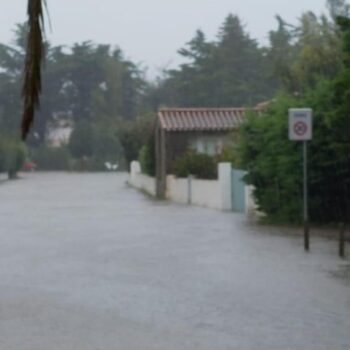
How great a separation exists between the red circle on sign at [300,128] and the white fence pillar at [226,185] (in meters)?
14.5

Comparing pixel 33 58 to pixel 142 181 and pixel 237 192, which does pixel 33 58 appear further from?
pixel 142 181

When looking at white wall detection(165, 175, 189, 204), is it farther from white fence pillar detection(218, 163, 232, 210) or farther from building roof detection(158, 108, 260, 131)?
white fence pillar detection(218, 163, 232, 210)

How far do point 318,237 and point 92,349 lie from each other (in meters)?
13.8

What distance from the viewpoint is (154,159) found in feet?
178

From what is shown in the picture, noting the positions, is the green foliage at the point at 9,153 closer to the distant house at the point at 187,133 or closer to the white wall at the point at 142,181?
the white wall at the point at 142,181

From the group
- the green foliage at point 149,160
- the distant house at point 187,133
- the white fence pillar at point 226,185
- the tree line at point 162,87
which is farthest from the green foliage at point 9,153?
the white fence pillar at point 226,185

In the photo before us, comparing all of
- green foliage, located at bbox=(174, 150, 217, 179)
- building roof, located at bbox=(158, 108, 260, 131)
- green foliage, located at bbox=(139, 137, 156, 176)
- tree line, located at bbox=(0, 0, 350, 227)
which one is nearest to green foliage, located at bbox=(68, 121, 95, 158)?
tree line, located at bbox=(0, 0, 350, 227)

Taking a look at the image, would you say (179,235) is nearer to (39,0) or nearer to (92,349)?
(92,349)

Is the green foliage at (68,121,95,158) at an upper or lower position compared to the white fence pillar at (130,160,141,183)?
upper

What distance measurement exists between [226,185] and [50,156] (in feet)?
270

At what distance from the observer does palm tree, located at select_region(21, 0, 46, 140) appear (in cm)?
609

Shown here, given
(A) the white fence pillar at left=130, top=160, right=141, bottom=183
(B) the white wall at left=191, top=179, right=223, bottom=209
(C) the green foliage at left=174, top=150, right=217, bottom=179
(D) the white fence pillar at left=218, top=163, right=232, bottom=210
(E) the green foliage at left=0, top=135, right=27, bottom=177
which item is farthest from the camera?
(E) the green foliage at left=0, top=135, right=27, bottom=177

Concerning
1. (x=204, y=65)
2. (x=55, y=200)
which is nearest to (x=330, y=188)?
(x=55, y=200)

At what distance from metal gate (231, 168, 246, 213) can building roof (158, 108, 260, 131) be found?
13.9 metres
